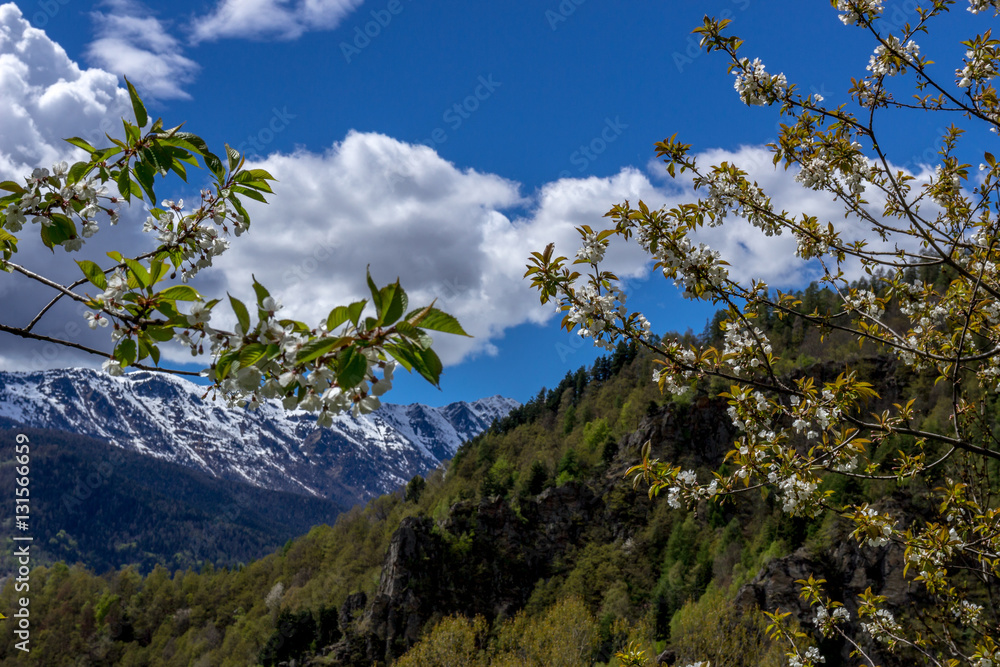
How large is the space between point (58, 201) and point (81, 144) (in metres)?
0.25

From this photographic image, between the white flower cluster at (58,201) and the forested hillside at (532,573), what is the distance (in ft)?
70.1

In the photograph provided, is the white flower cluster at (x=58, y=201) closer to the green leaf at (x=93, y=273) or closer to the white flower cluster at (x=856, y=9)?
the green leaf at (x=93, y=273)

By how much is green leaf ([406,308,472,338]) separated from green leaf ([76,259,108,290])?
0.95m

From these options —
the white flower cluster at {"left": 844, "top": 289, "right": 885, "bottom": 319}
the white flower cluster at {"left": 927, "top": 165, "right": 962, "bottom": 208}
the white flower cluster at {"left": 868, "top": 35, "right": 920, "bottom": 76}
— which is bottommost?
the white flower cluster at {"left": 844, "top": 289, "right": 885, "bottom": 319}

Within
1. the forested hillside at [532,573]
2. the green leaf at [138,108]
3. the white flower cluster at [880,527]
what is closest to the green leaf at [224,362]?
the green leaf at [138,108]

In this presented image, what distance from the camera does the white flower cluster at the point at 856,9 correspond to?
3.23 metres

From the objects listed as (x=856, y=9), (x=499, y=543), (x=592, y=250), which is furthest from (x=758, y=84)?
(x=499, y=543)

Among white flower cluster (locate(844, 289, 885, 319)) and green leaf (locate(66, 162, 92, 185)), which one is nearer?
green leaf (locate(66, 162, 92, 185))

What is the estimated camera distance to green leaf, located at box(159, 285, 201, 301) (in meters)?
1.32

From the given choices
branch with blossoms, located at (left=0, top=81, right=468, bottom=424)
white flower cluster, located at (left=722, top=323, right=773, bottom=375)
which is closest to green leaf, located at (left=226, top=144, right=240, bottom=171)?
branch with blossoms, located at (left=0, top=81, right=468, bottom=424)

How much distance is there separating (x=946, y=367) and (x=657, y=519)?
1631 inches

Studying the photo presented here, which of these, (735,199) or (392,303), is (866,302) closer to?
(735,199)

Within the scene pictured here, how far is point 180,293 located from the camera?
4.36 ft

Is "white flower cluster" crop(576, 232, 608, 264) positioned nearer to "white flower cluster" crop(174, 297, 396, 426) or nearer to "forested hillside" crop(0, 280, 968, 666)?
"white flower cluster" crop(174, 297, 396, 426)
